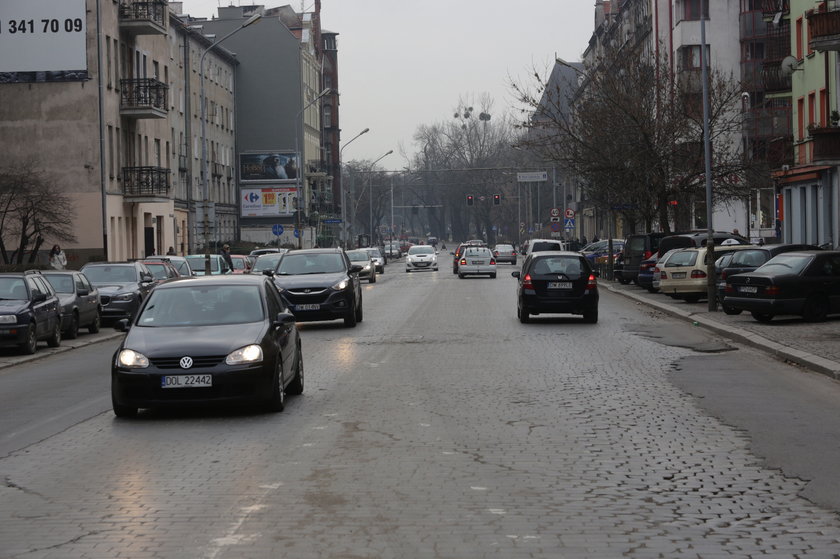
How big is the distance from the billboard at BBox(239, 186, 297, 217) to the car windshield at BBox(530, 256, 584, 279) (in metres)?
70.7

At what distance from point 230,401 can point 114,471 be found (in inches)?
117

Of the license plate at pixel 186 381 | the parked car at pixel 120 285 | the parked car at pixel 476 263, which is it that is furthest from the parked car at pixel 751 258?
the parked car at pixel 476 263

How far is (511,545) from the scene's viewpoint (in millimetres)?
6840

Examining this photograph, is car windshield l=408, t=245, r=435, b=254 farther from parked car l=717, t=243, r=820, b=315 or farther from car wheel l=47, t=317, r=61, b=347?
car wheel l=47, t=317, r=61, b=347

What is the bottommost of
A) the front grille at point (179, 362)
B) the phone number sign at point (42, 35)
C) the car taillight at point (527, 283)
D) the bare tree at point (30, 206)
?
the front grille at point (179, 362)

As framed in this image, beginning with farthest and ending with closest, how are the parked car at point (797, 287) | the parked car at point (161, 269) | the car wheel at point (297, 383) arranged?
the parked car at point (161, 269) < the parked car at point (797, 287) < the car wheel at point (297, 383)

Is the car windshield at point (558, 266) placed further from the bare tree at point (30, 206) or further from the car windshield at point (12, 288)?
the bare tree at point (30, 206)

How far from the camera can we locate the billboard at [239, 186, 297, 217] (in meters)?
96.9

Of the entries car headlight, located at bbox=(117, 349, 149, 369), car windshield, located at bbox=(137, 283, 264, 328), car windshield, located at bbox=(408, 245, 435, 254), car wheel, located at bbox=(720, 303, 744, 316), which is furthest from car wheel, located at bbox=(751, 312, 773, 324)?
car windshield, located at bbox=(408, 245, 435, 254)

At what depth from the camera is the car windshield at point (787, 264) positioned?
982 inches

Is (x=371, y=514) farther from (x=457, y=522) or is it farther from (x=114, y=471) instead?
(x=114, y=471)

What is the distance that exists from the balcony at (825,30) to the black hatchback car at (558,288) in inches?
651

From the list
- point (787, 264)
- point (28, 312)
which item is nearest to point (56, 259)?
point (28, 312)

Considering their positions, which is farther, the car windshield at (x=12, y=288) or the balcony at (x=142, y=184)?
the balcony at (x=142, y=184)
